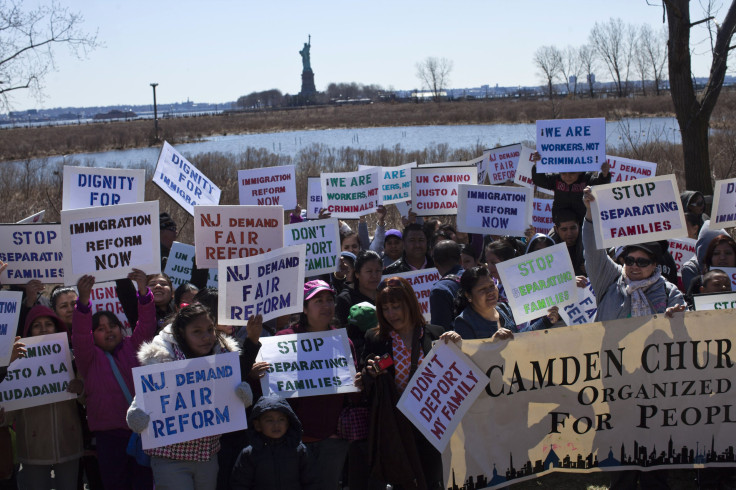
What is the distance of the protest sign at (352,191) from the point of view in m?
9.36

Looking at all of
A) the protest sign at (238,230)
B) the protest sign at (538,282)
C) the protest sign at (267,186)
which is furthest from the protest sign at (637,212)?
the protest sign at (267,186)

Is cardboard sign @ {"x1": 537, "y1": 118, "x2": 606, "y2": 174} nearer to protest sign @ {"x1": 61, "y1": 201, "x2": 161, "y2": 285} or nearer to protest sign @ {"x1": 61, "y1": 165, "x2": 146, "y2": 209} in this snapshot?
protest sign @ {"x1": 61, "y1": 165, "x2": 146, "y2": 209}

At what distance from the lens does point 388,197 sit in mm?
10055

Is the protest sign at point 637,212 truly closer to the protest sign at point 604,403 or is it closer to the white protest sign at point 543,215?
the protest sign at point 604,403

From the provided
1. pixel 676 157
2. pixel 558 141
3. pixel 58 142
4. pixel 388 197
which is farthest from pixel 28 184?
pixel 58 142

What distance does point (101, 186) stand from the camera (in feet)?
22.5

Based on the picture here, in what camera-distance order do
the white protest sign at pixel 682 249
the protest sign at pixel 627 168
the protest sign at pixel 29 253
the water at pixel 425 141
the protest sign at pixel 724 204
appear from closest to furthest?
the protest sign at pixel 29 253
the protest sign at pixel 724 204
the white protest sign at pixel 682 249
the protest sign at pixel 627 168
the water at pixel 425 141

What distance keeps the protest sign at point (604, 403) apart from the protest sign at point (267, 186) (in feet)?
16.1

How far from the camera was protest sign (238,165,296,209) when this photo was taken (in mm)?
9219

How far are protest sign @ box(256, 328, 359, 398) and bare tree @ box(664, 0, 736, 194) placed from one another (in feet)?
24.8

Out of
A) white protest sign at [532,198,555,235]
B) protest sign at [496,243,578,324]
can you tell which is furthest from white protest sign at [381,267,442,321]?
white protest sign at [532,198,555,235]

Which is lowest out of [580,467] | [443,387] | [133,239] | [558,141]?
[580,467]

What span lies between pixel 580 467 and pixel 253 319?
2448 millimetres

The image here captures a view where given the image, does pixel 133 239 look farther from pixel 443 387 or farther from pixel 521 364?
pixel 521 364
